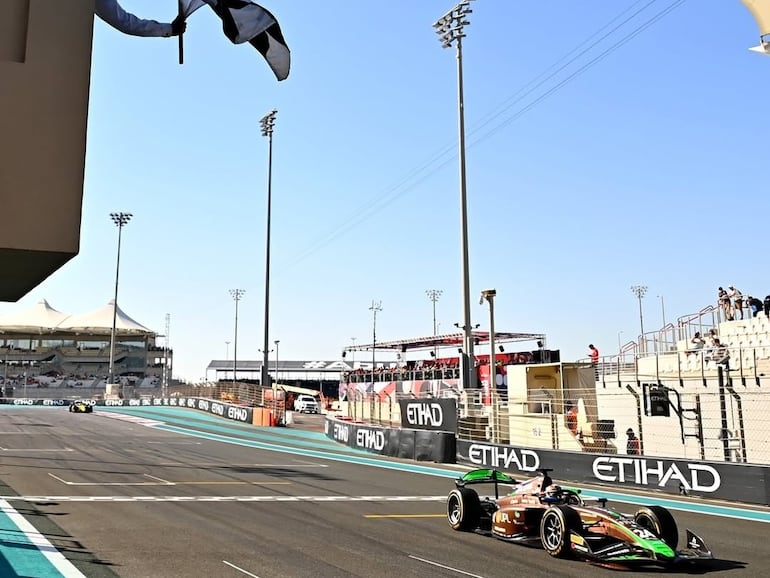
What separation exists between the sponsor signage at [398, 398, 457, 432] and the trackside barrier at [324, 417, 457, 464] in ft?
1.42

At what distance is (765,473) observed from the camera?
14523mm

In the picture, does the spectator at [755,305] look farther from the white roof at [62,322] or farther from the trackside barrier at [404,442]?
the white roof at [62,322]

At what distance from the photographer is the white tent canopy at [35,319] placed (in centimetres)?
10444

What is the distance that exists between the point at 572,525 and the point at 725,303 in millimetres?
20775

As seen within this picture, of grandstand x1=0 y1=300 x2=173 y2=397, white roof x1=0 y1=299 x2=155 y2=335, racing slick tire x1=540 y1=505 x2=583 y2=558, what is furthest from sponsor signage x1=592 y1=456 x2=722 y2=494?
white roof x1=0 y1=299 x2=155 y2=335

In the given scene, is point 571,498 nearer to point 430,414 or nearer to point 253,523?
point 253,523

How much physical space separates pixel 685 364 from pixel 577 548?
55.2 feet

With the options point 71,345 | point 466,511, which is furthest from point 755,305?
point 71,345

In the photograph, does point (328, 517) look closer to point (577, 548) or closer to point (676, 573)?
point (577, 548)

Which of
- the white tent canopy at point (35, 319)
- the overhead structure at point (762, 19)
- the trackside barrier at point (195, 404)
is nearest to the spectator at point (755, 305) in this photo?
the overhead structure at point (762, 19)

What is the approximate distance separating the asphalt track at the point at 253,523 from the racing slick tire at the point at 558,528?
0.74 ft

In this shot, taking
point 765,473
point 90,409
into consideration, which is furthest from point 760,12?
point 90,409

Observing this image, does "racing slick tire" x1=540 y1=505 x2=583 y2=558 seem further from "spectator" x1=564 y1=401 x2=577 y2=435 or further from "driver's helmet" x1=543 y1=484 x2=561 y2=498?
"spectator" x1=564 y1=401 x2=577 y2=435

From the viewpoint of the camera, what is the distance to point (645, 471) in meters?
16.9
